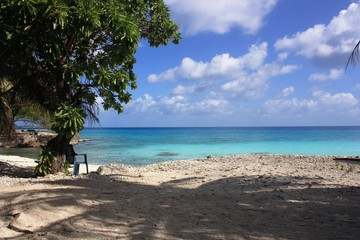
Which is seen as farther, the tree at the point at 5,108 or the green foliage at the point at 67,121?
the tree at the point at 5,108

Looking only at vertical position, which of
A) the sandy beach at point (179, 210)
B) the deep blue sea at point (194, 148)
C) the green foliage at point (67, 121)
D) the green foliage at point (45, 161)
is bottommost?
the deep blue sea at point (194, 148)

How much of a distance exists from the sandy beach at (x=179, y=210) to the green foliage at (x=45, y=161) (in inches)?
27.9

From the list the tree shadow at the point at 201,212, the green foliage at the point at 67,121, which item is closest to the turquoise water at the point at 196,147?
the green foliage at the point at 67,121

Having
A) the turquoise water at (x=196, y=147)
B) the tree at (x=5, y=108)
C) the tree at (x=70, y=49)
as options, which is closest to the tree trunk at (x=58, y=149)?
the tree at (x=70, y=49)

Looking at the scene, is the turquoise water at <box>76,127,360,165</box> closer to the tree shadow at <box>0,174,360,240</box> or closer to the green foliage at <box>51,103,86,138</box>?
the green foliage at <box>51,103,86,138</box>

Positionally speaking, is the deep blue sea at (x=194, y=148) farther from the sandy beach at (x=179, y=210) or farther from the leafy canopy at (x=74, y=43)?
the sandy beach at (x=179, y=210)

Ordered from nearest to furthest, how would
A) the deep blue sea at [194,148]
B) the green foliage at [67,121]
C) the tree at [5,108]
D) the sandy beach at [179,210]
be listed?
the sandy beach at [179,210] < the green foliage at [67,121] < the tree at [5,108] < the deep blue sea at [194,148]

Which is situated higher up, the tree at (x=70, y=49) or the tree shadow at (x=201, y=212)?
the tree at (x=70, y=49)

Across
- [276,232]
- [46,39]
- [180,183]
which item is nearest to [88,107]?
[46,39]

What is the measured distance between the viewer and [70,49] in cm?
928

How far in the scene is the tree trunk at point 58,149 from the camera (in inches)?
372

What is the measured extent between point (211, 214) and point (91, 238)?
1.86 meters

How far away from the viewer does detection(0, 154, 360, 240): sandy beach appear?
4637mm

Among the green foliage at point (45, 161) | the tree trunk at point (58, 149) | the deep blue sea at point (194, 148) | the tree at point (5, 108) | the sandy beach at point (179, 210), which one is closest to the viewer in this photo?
the sandy beach at point (179, 210)
